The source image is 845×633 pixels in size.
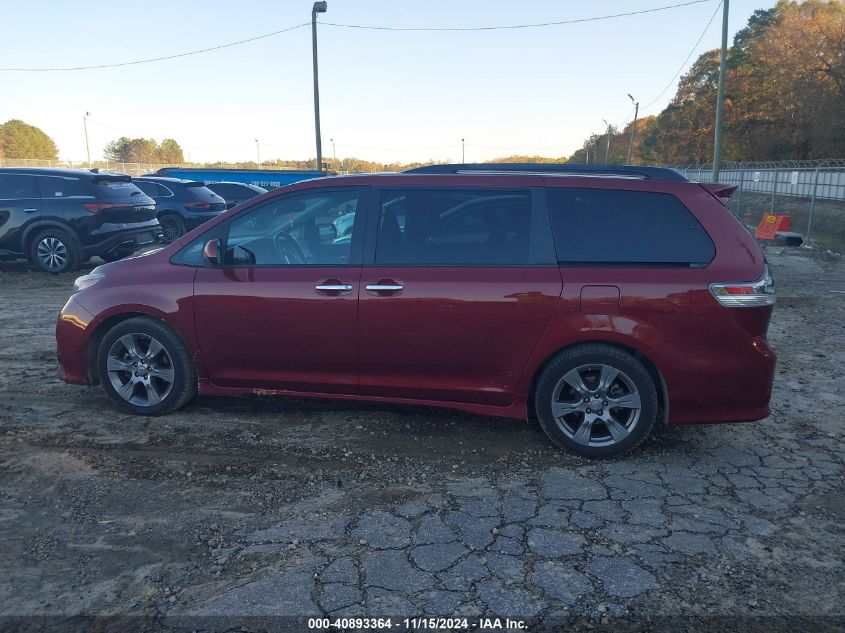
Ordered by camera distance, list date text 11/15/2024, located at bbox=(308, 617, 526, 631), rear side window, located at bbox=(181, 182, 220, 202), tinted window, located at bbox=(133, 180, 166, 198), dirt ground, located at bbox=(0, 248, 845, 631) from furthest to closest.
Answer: rear side window, located at bbox=(181, 182, 220, 202)
tinted window, located at bbox=(133, 180, 166, 198)
dirt ground, located at bbox=(0, 248, 845, 631)
date text 11/15/2024, located at bbox=(308, 617, 526, 631)

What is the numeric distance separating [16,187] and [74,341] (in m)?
7.76

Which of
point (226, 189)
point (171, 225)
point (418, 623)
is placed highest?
point (226, 189)

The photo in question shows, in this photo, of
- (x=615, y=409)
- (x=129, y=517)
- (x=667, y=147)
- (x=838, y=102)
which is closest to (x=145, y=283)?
(x=129, y=517)

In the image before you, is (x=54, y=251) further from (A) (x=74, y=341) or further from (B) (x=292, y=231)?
(B) (x=292, y=231)

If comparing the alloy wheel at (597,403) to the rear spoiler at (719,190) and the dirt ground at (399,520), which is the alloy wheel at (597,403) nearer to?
the dirt ground at (399,520)

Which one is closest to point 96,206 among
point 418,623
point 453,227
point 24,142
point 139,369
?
point 139,369

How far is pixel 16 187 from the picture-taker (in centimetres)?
1123

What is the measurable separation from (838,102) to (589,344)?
4661 centimetres

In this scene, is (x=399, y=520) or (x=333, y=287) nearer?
(x=399, y=520)

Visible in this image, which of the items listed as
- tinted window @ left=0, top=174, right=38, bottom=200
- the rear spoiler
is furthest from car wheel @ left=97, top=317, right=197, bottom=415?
tinted window @ left=0, top=174, right=38, bottom=200

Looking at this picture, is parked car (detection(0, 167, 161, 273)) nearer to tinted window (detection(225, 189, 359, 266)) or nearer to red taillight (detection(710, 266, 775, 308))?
tinted window (detection(225, 189, 359, 266))

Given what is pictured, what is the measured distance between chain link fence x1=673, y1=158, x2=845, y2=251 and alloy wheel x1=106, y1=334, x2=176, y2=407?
16.1m

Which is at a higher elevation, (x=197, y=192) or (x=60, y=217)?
(x=197, y=192)

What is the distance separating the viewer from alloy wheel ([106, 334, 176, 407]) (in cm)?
494
